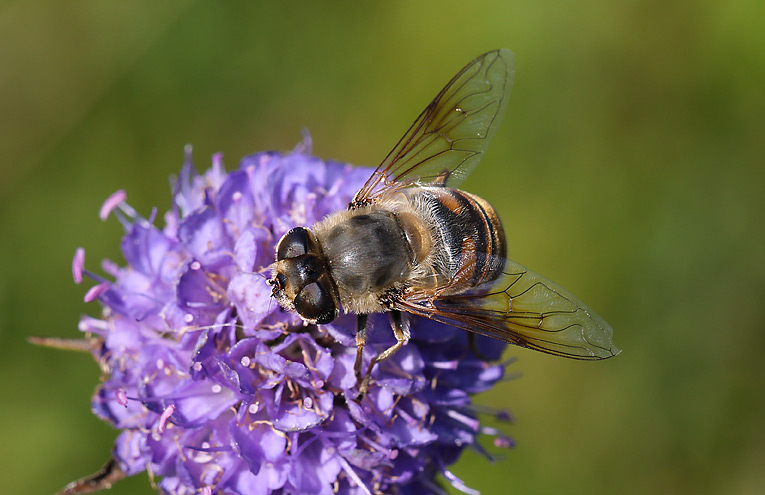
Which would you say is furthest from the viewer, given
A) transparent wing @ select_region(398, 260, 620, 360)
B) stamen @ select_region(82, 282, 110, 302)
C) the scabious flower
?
stamen @ select_region(82, 282, 110, 302)

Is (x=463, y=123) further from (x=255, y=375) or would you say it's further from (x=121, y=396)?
(x=121, y=396)

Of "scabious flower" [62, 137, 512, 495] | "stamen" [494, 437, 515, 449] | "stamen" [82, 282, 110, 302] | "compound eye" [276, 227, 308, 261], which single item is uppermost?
"compound eye" [276, 227, 308, 261]

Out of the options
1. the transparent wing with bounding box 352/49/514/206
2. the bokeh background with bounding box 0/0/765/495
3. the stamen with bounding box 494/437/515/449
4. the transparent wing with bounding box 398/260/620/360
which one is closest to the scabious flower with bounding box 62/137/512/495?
the stamen with bounding box 494/437/515/449

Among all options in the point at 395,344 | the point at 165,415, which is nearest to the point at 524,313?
the point at 395,344

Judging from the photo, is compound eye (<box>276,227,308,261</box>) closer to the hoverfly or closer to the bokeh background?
the hoverfly

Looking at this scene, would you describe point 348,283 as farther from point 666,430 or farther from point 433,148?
point 666,430

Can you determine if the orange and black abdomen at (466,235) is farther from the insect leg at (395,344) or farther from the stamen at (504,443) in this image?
the stamen at (504,443)

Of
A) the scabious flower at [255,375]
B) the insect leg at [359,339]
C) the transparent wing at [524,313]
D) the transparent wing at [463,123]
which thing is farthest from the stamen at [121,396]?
the transparent wing at [463,123]

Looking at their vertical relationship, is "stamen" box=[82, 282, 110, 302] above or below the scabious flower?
above
